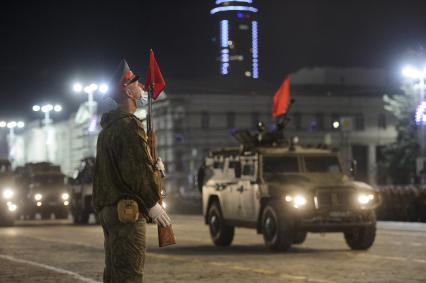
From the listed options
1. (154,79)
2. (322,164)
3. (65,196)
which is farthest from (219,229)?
(65,196)

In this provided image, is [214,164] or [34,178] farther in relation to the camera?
[34,178]

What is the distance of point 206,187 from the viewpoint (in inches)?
997

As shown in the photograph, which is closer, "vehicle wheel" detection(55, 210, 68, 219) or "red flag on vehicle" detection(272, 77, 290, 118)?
"red flag on vehicle" detection(272, 77, 290, 118)

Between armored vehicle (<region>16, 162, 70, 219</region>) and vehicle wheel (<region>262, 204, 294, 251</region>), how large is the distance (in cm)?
2517

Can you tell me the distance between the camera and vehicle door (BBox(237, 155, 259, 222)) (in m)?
22.4

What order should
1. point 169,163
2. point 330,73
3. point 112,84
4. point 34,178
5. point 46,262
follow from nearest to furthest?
point 112,84 → point 46,262 → point 34,178 → point 169,163 → point 330,73

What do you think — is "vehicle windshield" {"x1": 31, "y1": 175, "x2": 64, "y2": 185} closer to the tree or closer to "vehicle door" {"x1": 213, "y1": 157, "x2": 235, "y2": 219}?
"vehicle door" {"x1": 213, "y1": 157, "x2": 235, "y2": 219}

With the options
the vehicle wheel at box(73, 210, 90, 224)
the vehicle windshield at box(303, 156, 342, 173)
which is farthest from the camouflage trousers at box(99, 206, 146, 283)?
the vehicle wheel at box(73, 210, 90, 224)

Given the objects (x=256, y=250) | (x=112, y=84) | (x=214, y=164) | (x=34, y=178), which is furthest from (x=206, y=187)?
(x=34, y=178)

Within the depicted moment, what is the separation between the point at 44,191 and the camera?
1820 inches

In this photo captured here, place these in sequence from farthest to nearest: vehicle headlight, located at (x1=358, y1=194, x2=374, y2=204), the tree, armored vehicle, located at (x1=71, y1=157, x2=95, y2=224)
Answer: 1. the tree
2. armored vehicle, located at (x1=71, y1=157, x2=95, y2=224)
3. vehicle headlight, located at (x1=358, y1=194, x2=374, y2=204)

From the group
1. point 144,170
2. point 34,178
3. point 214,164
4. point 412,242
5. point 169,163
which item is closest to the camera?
point 144,170

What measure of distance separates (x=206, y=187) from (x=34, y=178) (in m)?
22.7

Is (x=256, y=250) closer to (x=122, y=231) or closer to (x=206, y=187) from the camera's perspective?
(x=206, y=187)
